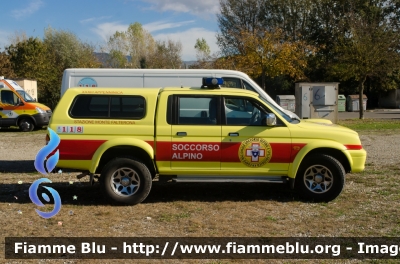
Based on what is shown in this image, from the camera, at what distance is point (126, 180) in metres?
7.47

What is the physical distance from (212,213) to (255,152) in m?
1.20

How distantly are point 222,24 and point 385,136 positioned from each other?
31.1 m

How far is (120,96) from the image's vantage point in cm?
762

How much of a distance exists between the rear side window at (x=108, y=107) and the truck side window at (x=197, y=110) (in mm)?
625

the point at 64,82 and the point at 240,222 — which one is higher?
the point at 64,82

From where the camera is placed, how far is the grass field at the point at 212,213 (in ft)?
20.2

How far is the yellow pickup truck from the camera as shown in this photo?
7402 mm

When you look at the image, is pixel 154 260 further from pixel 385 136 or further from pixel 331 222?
pixel 385 136

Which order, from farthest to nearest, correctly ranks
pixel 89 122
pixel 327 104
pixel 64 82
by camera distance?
pixel 327 104, pixel 64 82, pixel 89 122

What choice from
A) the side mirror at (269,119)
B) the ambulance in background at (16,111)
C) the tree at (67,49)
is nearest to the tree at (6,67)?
the tree at (67,49)

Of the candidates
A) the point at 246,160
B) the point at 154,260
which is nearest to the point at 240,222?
the point at 246,160

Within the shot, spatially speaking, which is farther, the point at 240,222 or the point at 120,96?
the point at 120,96

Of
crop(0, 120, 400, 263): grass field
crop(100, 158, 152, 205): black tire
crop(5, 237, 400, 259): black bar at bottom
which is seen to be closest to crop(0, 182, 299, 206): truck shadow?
crop(0, 120, 400, 263): grass field

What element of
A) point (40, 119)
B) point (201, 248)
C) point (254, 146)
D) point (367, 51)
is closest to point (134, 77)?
point (254, 146)
